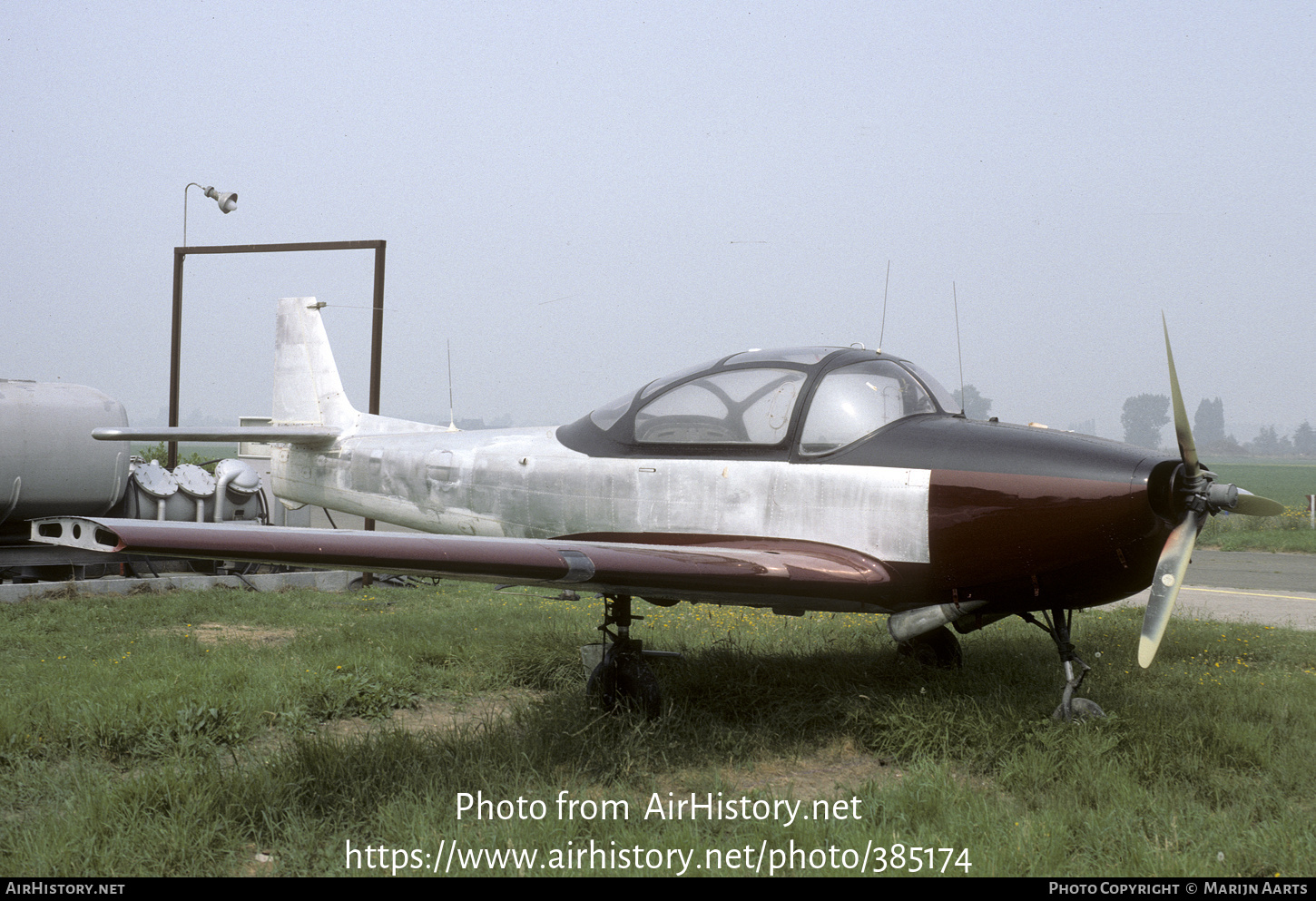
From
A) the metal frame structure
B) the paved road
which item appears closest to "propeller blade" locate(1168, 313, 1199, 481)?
the paved road

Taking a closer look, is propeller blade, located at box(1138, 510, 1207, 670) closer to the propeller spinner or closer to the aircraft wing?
the propeller spinner

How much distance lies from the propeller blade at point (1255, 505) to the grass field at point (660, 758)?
1258mm

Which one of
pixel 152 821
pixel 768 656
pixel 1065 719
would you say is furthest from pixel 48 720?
pixel 1065 719

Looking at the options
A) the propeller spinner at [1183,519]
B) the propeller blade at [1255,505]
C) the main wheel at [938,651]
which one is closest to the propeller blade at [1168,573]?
the propeller spinner at [1183,519]

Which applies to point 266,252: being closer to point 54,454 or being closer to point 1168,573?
point 54,454

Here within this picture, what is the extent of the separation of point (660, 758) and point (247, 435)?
570cm

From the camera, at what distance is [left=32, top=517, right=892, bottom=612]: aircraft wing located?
4.10 metres

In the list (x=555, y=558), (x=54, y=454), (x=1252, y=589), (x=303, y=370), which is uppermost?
(x=303, y=370)

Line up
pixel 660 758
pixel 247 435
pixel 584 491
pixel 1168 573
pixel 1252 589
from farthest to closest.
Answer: pixel 1252 589
pixel 247 435
pixel 584 491
pixel 660 758
pixel 1168 573

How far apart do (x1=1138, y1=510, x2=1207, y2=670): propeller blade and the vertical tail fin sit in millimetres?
7975

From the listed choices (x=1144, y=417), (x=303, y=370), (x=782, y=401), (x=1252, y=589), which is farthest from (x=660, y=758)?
(x=1144, y=417)

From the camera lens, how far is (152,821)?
4.12 metres

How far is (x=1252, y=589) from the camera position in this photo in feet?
47.2

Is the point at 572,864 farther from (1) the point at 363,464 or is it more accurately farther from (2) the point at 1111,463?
(1) the point at 363,464
